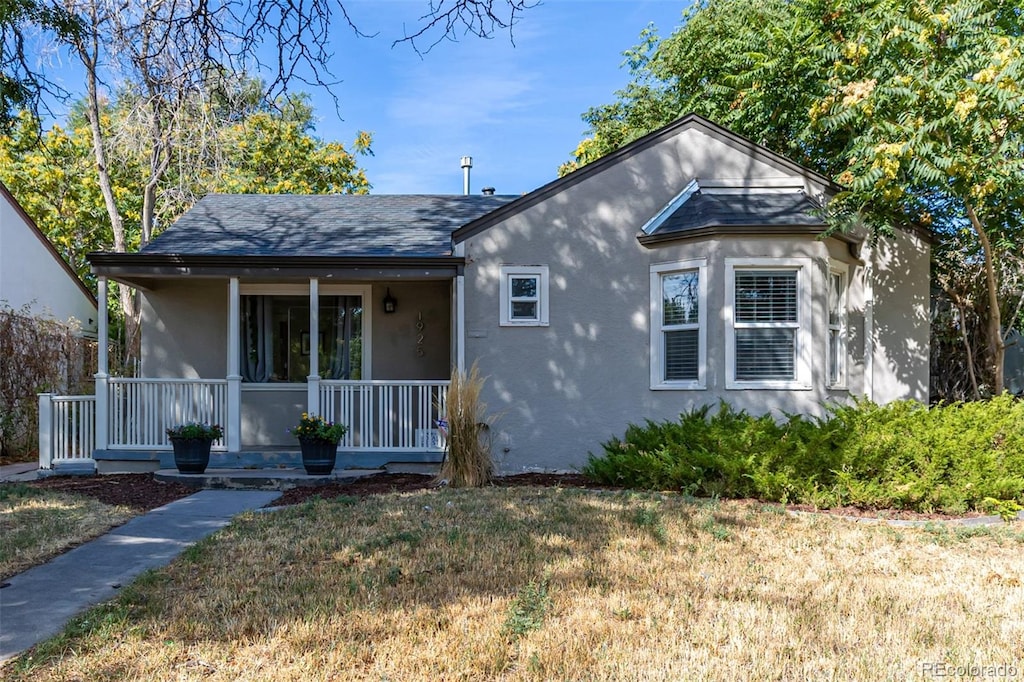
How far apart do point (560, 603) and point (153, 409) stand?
7.45m

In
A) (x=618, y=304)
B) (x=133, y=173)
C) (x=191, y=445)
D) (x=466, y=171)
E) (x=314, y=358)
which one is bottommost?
(x=191, y=445)

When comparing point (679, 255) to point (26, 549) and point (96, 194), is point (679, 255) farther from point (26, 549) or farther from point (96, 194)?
point (96, 194)

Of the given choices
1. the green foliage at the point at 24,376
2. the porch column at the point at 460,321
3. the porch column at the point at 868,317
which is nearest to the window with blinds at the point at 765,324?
the porch column at the point at 868,317

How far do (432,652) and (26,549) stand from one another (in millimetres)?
3684

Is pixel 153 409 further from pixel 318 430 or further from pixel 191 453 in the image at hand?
pixel 318 430

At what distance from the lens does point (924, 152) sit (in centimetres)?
788

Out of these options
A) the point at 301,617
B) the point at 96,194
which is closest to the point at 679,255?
the point at 301,617

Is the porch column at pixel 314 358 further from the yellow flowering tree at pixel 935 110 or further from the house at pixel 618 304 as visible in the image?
the yellow flowering tree at pixel 935 110

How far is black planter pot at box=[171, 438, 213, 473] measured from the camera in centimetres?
913

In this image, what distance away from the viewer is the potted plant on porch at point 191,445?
9.12 m

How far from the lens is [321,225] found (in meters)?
11.4

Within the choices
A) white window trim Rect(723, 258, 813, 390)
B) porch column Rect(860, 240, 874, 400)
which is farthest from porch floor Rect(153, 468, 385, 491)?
porch column Rect(860, 240, 874, 400)

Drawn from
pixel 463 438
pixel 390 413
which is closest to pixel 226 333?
pixel 390 413

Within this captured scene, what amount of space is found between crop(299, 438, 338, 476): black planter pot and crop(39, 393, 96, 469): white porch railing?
3108mm
